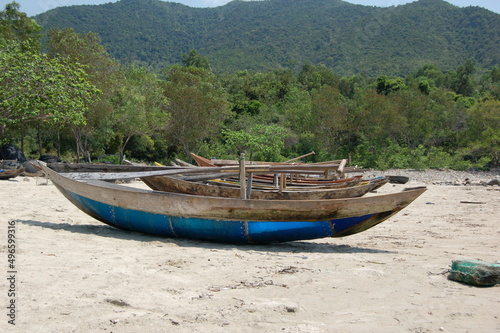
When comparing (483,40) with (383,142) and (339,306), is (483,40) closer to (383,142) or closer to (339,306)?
(383,142)

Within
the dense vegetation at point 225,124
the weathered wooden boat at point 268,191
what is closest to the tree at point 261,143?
the dense vegetation at point 225,124

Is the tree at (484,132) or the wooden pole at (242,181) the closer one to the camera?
the wooden pole at (242,181)

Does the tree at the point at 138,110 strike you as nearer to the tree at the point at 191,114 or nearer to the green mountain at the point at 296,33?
the tree at the point at 191,114

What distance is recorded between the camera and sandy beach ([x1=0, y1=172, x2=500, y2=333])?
9.75ft

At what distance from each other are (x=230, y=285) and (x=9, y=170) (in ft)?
36.8

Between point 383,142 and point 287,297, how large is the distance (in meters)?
28.6

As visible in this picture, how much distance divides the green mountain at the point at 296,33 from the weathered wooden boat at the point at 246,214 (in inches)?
2559

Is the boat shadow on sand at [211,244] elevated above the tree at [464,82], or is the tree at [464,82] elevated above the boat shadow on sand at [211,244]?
the tree at [464,82]

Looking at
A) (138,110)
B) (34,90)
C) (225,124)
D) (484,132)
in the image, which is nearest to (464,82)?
(484,132)

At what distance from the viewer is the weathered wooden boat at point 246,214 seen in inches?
220

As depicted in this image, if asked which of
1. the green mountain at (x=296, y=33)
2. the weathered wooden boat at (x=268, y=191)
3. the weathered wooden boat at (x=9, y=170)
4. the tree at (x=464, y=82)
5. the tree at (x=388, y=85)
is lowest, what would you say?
the weathered wooden boat at (x=9, y=170)

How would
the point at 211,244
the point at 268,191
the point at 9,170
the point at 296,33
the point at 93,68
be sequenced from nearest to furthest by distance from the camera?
the point at 211,244 → the point at 268,191 → the point at 9,170 → the point at 93,68 → the point at 296,33

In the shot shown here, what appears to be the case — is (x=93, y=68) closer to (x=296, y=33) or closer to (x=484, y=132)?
(x=484, y=132)

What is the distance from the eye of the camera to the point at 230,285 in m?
3.84
